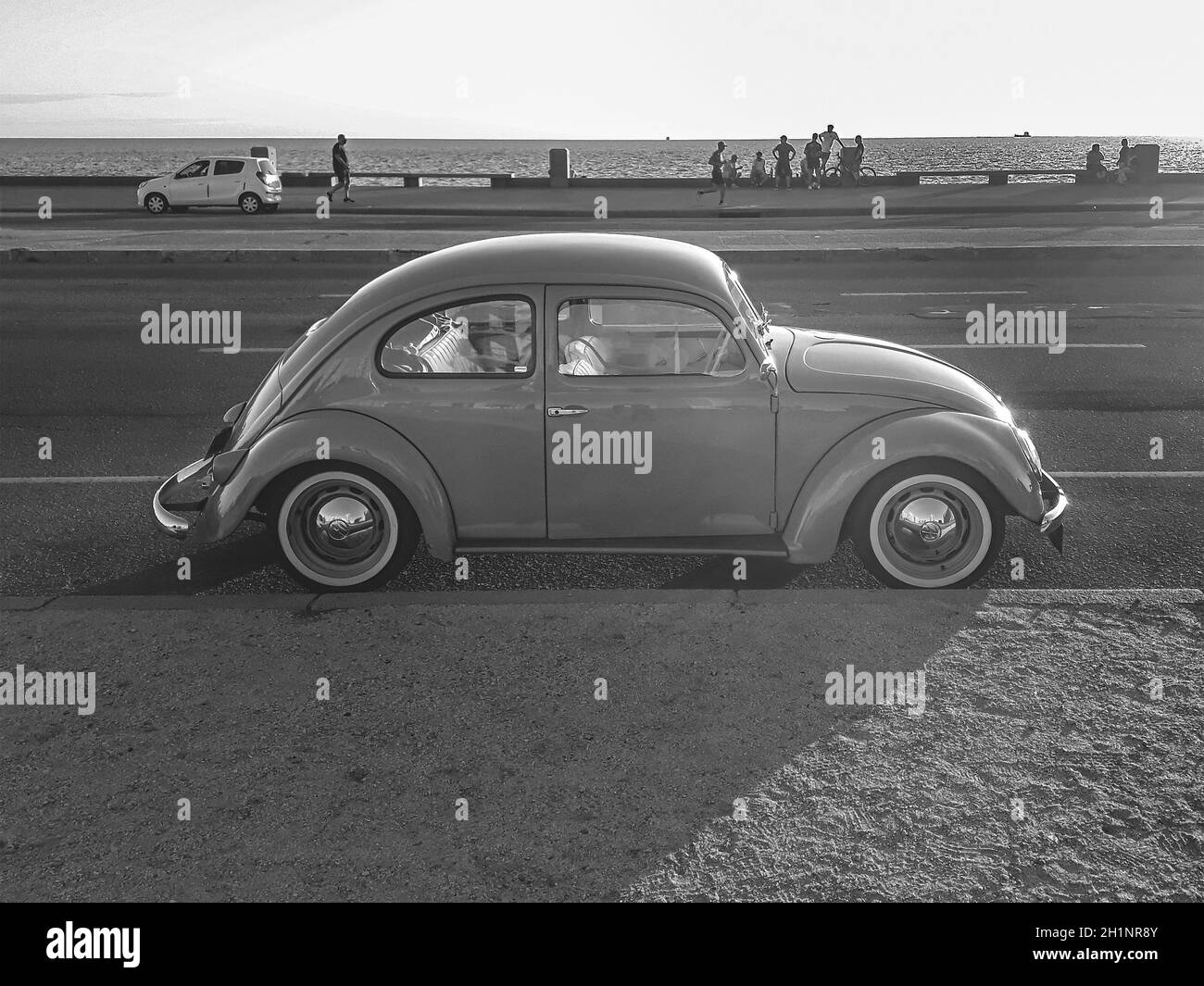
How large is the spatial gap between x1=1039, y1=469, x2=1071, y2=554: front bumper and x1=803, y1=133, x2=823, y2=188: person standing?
102 feet

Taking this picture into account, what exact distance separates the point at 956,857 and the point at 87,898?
2586 mm

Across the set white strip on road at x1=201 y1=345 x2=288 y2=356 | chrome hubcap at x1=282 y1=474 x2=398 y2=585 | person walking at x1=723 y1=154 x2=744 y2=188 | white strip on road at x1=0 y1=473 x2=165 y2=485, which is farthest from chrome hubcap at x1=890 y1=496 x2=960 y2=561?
person walking at x1=723 y1=154 x2=744 y2=188

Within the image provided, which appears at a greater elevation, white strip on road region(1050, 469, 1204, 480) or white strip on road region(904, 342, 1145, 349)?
white strip on road region(904, 342, 1145, 349)

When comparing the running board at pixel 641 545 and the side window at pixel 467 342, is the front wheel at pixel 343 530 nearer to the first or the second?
the running board at pixel 641 545

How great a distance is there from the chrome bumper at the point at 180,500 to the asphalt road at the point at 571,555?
1.13 ft

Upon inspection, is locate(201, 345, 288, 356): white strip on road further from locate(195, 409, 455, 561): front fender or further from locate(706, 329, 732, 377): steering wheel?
locate(706, 329, 732, 377): steering wheel

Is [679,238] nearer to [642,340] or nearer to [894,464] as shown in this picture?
[642,340]

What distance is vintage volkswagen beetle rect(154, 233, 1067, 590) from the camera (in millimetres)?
5574

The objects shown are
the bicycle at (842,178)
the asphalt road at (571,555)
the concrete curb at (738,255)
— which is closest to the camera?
the asphalt road at (571,555)

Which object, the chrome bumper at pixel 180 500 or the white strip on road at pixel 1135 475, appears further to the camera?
the white strip on road at pixel 1135 475

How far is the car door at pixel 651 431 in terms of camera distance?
558 centimetres

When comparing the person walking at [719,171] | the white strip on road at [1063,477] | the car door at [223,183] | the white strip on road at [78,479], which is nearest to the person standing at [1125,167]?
the person walking at [719,171]
